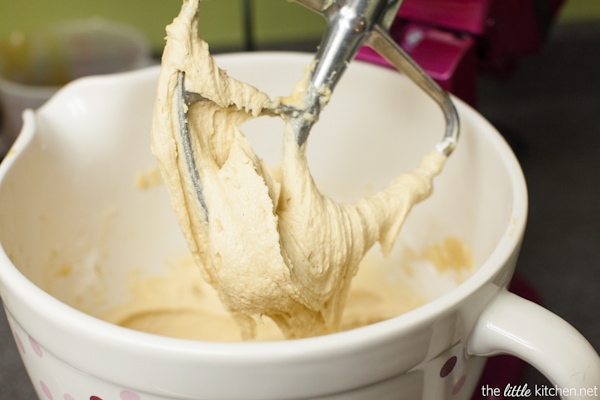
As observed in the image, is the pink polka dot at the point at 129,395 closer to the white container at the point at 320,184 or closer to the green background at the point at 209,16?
the white container at the point at 320,184

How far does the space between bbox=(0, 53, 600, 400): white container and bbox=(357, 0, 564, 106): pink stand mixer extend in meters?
0.03

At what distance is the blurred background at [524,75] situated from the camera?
1.94 feet

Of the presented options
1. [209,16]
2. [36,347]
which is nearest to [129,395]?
[36,347]

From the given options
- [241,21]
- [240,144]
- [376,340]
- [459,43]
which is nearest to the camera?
[376,340]

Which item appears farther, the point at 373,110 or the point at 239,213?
the point at 373,110

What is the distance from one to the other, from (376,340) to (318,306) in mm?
142

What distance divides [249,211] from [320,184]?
0.24 metres

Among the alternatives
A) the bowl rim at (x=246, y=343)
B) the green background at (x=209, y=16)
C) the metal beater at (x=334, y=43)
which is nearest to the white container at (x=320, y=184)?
the bowl rim at (x=246, y=343)

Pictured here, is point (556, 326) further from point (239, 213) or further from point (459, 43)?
point (459, 43)

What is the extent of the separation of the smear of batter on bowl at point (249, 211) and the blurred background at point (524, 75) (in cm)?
15

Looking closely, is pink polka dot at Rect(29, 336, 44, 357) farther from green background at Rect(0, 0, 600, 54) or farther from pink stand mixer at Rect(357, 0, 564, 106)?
green background at Rect(0, 0, 600, 54)

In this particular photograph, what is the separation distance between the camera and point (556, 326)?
0.37 metres

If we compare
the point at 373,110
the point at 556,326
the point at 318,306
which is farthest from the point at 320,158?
the point at 556,326

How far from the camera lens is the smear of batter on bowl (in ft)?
1.38
